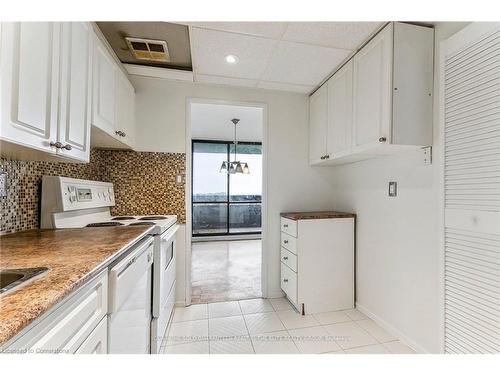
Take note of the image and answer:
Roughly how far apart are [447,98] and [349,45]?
31.6 inches

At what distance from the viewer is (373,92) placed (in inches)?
69.9

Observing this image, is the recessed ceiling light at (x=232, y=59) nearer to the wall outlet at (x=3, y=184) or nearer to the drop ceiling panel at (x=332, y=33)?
the drop ceiling panel at (x=332, y=33)

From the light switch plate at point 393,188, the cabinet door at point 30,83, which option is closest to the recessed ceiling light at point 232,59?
the cabinet door at point 30,83

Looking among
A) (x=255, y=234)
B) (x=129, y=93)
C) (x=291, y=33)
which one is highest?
(x=291, y=33)

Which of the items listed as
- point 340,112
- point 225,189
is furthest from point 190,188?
point 225,189

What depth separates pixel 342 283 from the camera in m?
2.45

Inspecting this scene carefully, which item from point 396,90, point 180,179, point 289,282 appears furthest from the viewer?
point 180,179

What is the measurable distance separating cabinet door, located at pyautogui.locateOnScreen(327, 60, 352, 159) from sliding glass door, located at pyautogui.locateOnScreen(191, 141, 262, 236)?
11.9ft

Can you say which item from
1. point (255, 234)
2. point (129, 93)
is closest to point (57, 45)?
point (129, 93)

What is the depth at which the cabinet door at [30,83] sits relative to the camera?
89 cm

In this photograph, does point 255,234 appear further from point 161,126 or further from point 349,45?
point 349,45

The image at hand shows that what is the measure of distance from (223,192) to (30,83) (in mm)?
4937

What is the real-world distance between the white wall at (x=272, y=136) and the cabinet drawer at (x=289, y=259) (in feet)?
0.39

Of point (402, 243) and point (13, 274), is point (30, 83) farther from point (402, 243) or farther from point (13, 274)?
point (402, 243)
